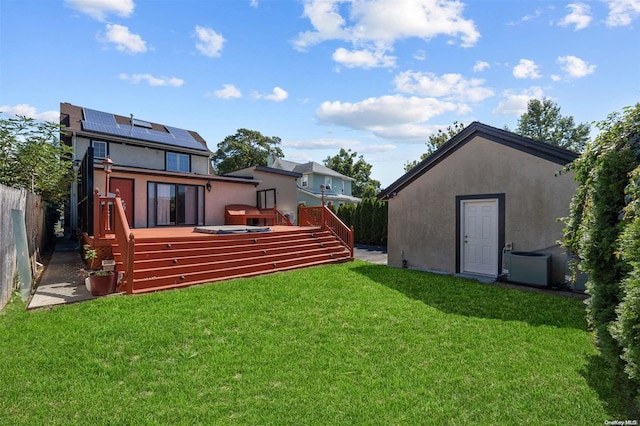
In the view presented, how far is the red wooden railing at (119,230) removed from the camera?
677 centimetres

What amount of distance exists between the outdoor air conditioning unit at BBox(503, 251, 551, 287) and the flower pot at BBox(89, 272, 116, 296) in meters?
8.99

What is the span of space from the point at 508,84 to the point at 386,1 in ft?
16.8

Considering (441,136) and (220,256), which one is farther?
(441,136)

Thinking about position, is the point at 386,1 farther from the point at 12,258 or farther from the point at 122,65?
the point at 12,258

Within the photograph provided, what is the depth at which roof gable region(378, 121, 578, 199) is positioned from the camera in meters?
7.48

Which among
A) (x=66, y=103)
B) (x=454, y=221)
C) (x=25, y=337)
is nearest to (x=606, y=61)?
(x=454, y=221)

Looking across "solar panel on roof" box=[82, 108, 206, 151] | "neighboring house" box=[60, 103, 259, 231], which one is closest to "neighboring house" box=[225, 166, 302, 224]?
"neighboring house" box=[60, 103, 259, 231]

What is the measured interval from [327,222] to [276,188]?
5492 millimetres

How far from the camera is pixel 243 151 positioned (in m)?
40.3

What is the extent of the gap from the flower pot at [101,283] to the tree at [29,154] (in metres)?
5.56

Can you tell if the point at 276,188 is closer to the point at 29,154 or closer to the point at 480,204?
the point at 29,154

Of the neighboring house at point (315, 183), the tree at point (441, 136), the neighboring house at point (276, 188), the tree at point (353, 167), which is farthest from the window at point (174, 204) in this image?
the tree at point (353, 167)

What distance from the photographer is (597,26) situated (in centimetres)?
727

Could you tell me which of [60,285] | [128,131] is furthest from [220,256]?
[128,131]
